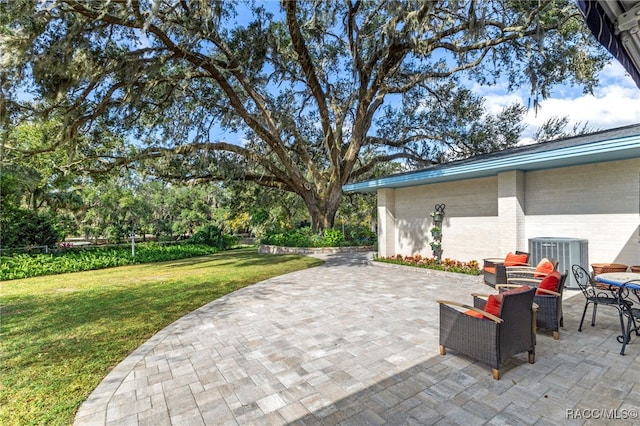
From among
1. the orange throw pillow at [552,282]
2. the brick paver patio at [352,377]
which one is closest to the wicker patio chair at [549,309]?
the orange throw pillow at [552,282]

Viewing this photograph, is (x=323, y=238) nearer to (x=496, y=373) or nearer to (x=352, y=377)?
(x=352, y=377)

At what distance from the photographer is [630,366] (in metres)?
3.06

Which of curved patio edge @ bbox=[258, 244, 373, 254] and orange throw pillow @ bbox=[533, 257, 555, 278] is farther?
curved patio edge @ bbox=[258, 244, 373, 254]

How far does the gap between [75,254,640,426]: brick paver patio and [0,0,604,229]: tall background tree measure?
7.46 metres

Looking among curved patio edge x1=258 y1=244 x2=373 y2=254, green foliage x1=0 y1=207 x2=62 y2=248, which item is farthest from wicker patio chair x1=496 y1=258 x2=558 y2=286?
green foliage x1=0 y1=207 x2=62 y2=248

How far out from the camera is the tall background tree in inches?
328

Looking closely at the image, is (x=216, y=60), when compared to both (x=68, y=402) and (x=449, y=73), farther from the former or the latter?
(x=68, y=402)

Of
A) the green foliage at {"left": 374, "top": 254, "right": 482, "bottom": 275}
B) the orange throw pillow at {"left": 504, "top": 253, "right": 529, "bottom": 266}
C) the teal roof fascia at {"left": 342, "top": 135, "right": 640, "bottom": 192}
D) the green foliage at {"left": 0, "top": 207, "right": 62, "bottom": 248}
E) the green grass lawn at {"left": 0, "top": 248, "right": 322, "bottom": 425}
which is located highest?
the teal roof fascia at {"left": 342, "top": 135, "right": 640, "bottom": 192}

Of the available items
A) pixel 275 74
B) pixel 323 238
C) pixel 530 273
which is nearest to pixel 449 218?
pixel 530 273

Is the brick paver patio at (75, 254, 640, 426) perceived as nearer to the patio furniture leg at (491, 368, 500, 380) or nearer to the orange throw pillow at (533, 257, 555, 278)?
the patio furniture leg at (491, 368, 500, 380)

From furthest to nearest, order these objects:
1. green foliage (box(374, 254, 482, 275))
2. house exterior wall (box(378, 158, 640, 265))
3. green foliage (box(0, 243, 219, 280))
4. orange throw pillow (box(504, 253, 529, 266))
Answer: green foliage (box(0, 243, 219, 280)) → green foliage (box(374, 254, 482, 275)) → orange throw pillow (box(504, 253, 529, 266)) → house exterior wall (box(378, 158, 640, 265))

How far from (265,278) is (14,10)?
28.7 ft

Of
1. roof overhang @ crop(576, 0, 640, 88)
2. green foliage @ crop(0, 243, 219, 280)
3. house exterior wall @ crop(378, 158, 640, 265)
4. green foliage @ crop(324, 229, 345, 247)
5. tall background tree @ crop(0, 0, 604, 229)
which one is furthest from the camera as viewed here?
green foliage @ crop(324, 229, 345, 247)

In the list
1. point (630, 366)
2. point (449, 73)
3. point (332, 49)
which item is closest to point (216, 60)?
point (332, 49)
